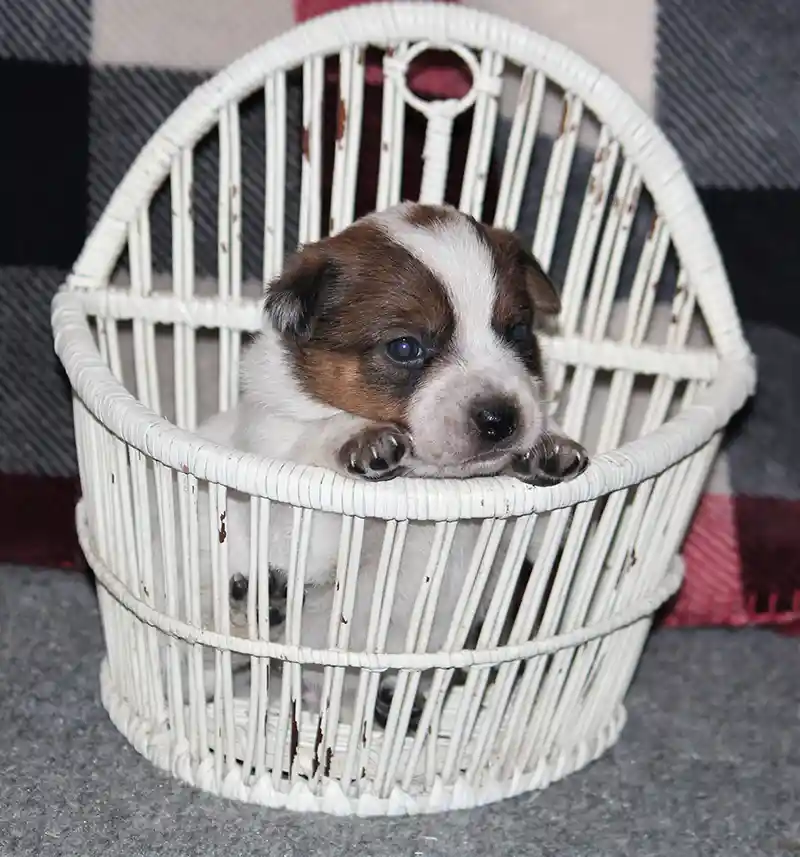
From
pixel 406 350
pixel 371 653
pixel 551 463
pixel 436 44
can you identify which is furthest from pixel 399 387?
pixel 436 44

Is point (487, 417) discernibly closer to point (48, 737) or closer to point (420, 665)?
point (420, 665)

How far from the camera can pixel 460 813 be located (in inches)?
82.7

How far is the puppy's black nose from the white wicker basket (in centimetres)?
11

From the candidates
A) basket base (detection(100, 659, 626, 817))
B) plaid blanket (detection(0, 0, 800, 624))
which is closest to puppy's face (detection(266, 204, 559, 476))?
basket base (detection(100, 659, 626, 817))

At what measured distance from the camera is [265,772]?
81.7 inches

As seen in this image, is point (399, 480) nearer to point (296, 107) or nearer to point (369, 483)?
point (369, 483)

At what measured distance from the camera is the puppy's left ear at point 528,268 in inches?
85.0

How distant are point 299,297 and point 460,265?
10.1 inches

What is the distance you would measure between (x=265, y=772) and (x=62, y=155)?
4.21 feet

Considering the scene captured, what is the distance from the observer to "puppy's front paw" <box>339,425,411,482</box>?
5.80ft

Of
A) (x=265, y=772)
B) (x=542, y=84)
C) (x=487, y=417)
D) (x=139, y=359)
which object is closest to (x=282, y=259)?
(x=139, y=359)

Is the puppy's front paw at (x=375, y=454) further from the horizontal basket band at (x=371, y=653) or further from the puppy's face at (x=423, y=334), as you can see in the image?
the horizontal basket band at (x=371, y=653)

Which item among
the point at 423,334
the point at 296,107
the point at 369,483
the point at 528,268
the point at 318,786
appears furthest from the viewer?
the point at 296,107

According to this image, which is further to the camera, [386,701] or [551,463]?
[386,701]
